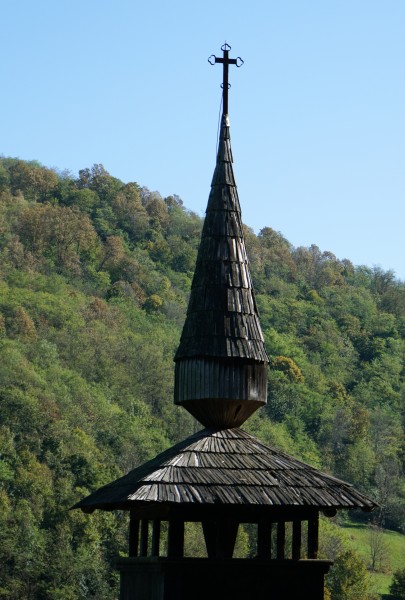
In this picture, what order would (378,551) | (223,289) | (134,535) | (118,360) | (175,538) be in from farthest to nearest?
(118,360) < (378,551) < (134,535) < (223,289) < (175,538)

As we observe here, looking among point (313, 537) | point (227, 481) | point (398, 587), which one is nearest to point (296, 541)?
point (313, 537)

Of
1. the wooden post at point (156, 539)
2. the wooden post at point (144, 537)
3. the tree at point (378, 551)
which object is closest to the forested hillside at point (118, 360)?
the tree at point (378, 551)

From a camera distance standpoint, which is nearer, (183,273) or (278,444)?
(278,444)

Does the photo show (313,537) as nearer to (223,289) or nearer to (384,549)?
(223,289)

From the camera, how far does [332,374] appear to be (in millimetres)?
108500

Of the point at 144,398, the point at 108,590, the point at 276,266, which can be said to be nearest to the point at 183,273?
the point at 276,266

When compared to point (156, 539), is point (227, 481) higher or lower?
higher

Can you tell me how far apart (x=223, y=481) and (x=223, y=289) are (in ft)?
8.54

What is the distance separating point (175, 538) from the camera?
16.8m

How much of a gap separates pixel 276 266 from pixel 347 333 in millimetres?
10012

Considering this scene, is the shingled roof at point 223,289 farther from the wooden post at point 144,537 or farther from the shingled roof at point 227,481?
the wooden post at point 144,537

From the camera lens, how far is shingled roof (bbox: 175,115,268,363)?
703 inches

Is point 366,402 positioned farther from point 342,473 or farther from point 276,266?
point 276,266

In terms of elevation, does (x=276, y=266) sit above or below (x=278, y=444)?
above
